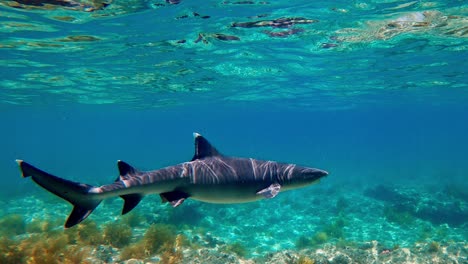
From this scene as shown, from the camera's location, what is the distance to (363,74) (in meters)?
28.0

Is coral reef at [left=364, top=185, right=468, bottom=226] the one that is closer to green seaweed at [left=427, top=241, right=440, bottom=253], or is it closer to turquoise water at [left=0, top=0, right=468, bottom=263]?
turquoise water at [left=0, top=0, right=468, bottom=263]

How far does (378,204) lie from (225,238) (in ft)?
46.4

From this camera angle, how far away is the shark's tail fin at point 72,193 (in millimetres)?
4885

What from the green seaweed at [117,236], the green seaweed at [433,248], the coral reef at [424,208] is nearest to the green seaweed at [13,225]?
the green seaweed at [117,236]

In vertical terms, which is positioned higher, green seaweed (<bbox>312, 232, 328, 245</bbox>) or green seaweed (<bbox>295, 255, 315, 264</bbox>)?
green seaweed (<bbox>295, 255, 315, 264</bbox>)

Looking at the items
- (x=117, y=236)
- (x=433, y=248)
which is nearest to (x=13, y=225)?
(x=117, y=236)

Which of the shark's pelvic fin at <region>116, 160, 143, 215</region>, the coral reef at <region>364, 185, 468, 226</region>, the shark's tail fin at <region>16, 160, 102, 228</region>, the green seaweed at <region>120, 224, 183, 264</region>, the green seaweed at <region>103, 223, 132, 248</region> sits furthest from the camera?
the coral reef at <region>364, 185, 468, 226</region>

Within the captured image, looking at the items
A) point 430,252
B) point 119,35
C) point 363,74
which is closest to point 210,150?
point 430,252

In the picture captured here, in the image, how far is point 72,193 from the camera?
16.9 ft

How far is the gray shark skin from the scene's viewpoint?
515 cm

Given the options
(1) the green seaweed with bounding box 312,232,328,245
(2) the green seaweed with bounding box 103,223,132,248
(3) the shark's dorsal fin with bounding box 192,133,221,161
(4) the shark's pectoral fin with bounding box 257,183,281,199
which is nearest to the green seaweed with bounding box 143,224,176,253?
(2) the green seaweed with bounding box 103,223,132,248

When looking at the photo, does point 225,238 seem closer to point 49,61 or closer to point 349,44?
point 349,44

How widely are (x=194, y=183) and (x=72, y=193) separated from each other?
1966 mm

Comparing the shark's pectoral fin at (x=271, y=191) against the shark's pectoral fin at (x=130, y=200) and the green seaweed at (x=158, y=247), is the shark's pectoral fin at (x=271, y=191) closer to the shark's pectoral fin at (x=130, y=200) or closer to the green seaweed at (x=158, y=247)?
the shark's pectoral fin at (x=130, y=200)
